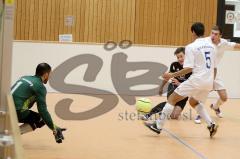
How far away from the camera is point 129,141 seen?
18.7ft

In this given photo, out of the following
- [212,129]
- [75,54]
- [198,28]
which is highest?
[198,28]

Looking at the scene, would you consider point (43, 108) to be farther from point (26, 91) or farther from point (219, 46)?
point (219, 46)

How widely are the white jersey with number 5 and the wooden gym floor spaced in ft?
2.47

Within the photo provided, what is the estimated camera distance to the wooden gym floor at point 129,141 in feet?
16.3

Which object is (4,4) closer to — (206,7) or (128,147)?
(128,147)

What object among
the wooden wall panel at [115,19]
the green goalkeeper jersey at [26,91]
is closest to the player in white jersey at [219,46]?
the green goalkeeper jersey at [26,91]

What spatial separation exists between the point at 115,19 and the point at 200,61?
6261 millimetres

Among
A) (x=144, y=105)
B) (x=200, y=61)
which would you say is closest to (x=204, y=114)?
(x=200, y=61)

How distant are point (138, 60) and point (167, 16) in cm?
204

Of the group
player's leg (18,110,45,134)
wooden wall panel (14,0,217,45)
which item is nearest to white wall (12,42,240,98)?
wooden wall panel (14,0,217,45)

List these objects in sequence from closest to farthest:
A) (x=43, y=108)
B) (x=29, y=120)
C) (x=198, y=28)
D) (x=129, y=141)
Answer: (x=43, y=108), (x=29, y=120), (x=129, y=141), (x=198, y=28)

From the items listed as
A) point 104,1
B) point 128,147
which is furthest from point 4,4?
point 104,1

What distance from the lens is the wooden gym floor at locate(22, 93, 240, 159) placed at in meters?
4.96

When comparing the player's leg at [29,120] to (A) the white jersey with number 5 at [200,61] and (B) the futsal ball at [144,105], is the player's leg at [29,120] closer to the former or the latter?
(A) the white jersey with number 5 at [200,61]
